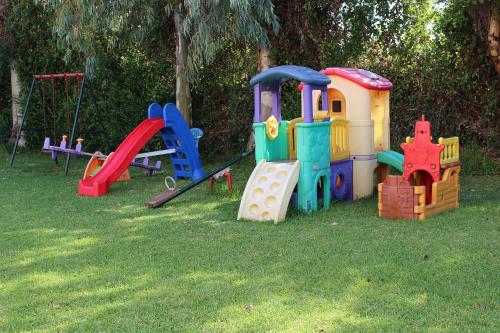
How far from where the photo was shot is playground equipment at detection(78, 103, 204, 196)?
28.6ft

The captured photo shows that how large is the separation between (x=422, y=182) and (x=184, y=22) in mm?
4874

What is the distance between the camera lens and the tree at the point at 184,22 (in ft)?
33.1

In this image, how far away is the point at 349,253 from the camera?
16.9 ft

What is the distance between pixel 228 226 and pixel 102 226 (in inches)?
51.6

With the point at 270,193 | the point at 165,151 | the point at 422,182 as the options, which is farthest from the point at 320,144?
the point at 165,151

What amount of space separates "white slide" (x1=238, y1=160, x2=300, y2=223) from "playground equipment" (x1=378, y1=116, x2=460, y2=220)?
0.95m

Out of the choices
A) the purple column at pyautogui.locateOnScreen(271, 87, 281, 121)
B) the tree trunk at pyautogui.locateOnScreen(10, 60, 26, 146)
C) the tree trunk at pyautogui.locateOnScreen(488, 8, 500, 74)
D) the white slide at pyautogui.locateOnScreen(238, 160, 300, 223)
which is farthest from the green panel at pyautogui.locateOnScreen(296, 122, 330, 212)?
the tree trunk at pyautogui.locateOnScreen(10, 60, 26, 146)

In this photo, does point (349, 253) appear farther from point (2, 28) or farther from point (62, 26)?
point (2, 28)

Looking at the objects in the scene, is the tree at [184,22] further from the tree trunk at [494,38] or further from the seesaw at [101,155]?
the tree trunk at [494,38]

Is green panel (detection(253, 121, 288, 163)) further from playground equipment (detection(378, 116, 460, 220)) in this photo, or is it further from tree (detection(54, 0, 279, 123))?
tree (detection(54, 0, 279, 123))

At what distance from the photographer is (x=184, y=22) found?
10.3 meters

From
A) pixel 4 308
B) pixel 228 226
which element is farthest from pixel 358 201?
pixel 4 308

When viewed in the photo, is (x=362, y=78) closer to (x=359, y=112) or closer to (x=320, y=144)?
(x=359, y=112)

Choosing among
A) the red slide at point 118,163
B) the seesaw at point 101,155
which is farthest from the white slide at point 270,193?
the seesaw at point 101,155
